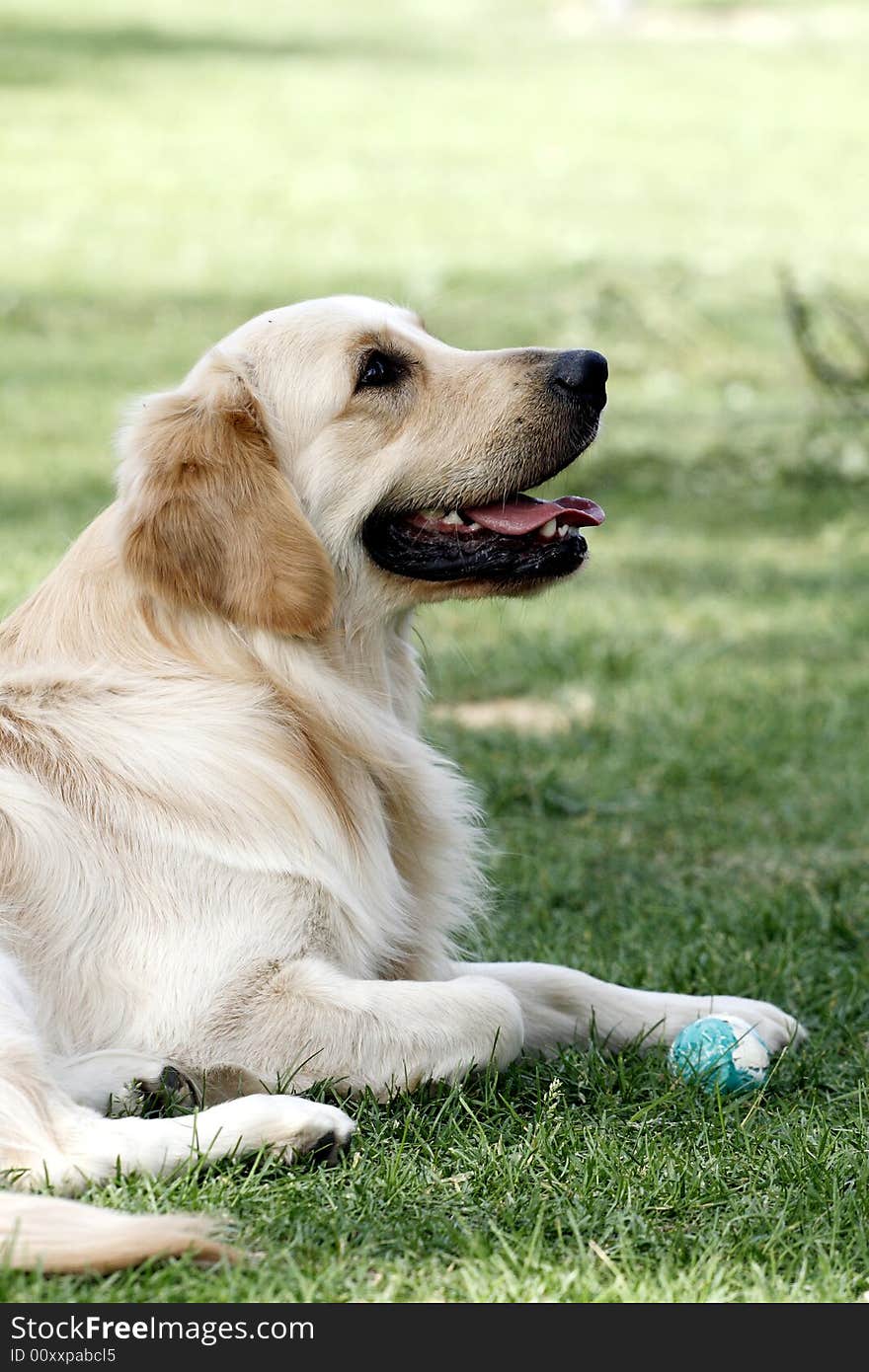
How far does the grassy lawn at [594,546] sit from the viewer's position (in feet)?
9.35

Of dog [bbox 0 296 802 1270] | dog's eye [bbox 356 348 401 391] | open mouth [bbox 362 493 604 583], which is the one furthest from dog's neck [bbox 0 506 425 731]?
dog's eye [bbox 356 348 401 391]

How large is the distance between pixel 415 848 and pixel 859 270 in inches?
534

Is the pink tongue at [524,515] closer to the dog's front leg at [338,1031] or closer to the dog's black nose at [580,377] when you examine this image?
the dog's black nose at [580,377]

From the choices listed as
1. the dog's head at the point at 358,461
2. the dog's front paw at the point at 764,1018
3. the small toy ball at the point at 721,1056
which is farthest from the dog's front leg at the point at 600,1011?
the dog's head at the point at 358,461

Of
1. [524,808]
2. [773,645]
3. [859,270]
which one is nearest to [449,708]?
[524,808]

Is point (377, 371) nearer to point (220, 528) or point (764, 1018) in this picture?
point (220, 528)

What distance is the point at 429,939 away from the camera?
150 inches

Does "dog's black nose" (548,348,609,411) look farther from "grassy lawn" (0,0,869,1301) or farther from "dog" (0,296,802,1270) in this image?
"grassy lawn" (0,0,869,1301)

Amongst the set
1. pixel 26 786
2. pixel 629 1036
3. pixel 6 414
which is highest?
pixel 26 786

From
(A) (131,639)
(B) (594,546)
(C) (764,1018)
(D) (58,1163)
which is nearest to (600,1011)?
(C) (764,1018)

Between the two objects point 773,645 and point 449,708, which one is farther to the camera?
point 773,645

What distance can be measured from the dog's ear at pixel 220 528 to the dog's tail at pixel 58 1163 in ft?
2.78

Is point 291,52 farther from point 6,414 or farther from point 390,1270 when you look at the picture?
point 390,1270

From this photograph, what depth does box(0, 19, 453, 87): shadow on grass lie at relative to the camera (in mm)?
26188
